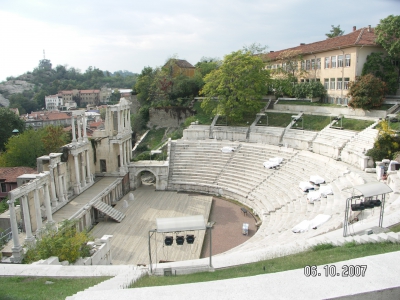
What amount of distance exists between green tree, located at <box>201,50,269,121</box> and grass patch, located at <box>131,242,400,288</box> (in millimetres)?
26650

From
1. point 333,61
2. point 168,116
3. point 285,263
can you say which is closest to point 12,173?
point 168,116

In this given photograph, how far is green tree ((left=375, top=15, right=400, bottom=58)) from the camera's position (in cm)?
3036

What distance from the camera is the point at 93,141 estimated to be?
31.6 meters

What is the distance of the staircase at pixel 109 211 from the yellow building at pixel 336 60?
A: 24.7 meters

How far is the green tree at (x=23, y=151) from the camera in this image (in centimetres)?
3706

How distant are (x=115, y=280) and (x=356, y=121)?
26.6 meters

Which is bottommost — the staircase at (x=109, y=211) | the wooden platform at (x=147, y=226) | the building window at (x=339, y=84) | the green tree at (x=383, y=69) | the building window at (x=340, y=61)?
the wooden platform at (x=147, y=226)

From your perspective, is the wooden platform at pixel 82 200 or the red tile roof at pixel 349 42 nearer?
the wooden platform at pixel 82 200

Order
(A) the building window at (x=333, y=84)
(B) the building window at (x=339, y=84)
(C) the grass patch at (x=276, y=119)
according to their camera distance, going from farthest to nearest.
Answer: (A) the building window at (x=333, y=84) < (C) the grass patch at (x=276, y=119) < (B) the building window at (x=339, y=84)

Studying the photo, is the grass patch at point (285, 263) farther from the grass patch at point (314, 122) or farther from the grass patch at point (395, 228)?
the grass patch at point (314, 122)

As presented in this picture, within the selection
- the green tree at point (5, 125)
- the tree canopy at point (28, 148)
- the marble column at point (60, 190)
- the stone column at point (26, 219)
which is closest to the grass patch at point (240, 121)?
the tree canopy at point (28, 148)

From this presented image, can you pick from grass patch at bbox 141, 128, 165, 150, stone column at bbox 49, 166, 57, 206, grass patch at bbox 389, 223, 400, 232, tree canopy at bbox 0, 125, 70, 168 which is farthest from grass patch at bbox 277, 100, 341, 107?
stone column at bbox 49, 166, 57, 206

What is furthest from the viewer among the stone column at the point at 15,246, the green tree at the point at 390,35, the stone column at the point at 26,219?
the green tree at the point at 390,35

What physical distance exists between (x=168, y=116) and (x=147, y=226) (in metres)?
24.2
